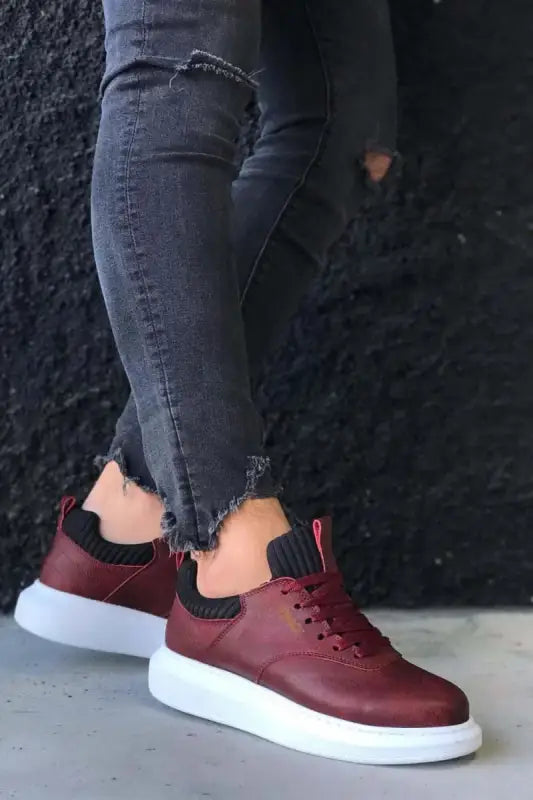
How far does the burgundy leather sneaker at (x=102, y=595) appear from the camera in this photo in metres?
0.80

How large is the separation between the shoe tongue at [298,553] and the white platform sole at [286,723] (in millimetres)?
90

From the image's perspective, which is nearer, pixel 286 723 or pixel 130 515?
pixel 286 723

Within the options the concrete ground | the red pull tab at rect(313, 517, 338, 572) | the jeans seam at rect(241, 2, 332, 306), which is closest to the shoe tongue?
the red pull tab at rect(313, 517, 338, 572)

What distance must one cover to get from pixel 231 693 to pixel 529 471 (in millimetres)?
519

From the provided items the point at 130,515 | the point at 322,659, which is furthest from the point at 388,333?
the point at 322,659

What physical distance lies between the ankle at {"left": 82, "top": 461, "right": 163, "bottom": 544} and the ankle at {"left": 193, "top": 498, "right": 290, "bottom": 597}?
16 centimetres

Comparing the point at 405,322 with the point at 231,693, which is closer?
the point at 231,693

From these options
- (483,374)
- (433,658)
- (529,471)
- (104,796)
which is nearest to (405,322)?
(483,374)

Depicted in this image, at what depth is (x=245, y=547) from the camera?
0.66m

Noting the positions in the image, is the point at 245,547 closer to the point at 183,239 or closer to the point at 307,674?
the point at 307,674

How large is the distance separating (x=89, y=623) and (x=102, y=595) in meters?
0.03

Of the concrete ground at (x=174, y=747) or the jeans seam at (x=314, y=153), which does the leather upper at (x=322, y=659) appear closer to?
the concrete ground at (x=174, y=747)

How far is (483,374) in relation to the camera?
40.3 inches

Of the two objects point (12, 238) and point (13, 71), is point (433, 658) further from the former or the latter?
point (13, 71)
